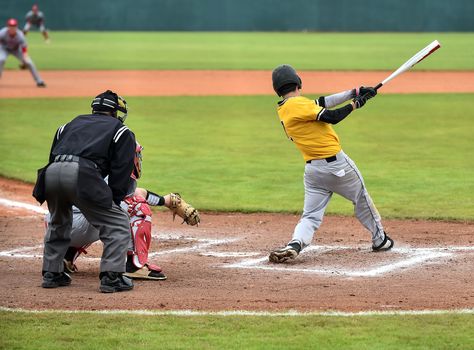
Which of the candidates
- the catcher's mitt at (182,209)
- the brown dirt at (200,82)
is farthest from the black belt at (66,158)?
the brown dirt at (200,82)

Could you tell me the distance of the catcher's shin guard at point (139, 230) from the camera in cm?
731

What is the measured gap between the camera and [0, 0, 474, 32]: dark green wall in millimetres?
53219

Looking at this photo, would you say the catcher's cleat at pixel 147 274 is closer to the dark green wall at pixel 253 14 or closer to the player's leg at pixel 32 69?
the player's leg at pixel 32 69

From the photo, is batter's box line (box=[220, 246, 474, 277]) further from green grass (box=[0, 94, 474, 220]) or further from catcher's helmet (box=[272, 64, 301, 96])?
green grass (box=[0, 94, 474, 220])

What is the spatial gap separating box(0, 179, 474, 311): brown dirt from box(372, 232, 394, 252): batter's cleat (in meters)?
0.08

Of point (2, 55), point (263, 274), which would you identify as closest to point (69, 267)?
point (263, 274)

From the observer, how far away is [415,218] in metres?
9.95

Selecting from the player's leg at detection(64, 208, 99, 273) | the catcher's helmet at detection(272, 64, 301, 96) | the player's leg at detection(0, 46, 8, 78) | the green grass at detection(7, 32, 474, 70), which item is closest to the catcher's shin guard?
the player's leg at detection(64, 208, 99, 273)

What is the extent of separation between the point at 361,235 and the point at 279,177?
11.6 feet

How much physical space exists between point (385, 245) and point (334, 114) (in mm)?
1266

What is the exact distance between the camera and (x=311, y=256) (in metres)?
8.20

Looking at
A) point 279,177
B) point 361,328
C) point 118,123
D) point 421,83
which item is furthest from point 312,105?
point 421,83

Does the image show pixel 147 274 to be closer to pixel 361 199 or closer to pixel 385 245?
pixel 361 199

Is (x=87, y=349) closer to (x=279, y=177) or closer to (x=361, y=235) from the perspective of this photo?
(x=361, y=235)
